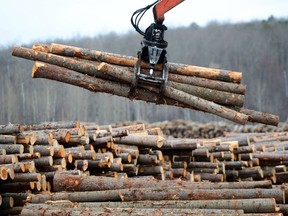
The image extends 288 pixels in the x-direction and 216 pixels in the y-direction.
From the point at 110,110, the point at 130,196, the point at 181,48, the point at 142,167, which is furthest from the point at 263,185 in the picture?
the point at 181,48

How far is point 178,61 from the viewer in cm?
4997

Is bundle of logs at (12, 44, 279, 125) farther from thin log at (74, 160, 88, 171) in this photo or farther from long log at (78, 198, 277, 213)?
thin log at (74, 160, 88, 171)

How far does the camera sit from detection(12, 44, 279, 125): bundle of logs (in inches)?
340

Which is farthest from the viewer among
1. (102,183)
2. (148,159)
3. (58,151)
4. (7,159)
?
(148,159)

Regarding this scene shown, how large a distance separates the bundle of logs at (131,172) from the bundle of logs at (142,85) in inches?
42.3

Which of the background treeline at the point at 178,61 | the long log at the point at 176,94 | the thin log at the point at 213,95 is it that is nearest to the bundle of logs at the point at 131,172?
the long log at the point at 176,94

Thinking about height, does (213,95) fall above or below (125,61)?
below

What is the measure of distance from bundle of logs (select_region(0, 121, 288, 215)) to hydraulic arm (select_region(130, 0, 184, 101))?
53.4 inches

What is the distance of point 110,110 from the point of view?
44.4 m

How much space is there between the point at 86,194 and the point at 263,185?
283cm

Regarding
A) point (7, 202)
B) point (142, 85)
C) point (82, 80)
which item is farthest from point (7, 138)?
point (142, 85)

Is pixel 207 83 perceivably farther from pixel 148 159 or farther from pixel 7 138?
pixel 148 159

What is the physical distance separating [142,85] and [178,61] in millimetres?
41628

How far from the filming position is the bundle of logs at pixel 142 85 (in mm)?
8633
